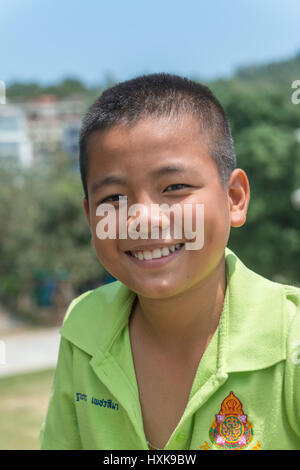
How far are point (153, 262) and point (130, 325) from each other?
269mm

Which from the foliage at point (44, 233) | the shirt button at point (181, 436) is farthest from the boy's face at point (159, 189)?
the foliage at point (44, 233)

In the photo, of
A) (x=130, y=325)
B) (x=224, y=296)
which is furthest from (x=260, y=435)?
(x=130, y=325)

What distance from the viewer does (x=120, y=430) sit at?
42.8 inches

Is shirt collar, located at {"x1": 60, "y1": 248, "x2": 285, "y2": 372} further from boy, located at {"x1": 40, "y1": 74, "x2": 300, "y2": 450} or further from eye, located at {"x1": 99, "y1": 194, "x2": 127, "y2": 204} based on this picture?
eye, located at {"x1": 99, "y1": 194, "x2": 127, "y2": 204}

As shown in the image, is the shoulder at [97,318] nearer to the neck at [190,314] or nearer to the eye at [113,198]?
the neck at [190,314]

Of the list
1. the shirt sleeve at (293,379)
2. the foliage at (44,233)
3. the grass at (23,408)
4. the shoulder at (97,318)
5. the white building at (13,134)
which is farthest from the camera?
the white building at (13,134)

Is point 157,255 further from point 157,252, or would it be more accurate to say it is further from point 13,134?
point 13,134

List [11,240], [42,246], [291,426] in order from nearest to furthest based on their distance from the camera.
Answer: [291,426] < [42,246] < [11,240]

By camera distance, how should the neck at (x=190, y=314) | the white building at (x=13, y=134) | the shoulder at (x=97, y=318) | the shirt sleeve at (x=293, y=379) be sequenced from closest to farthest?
the shirt sleeve at (x=293, y=379) → the neck at (x=190, y=314) → the shoulder at (x=97, y=318) → the white building at (x=13, y=134)

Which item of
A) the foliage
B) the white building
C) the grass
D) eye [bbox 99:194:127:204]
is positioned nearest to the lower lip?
eye [bbox 99:194:127:204]

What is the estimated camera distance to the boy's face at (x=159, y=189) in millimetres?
949

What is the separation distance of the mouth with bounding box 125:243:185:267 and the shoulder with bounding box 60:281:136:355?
9.1 inches

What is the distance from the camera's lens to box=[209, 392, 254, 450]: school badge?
3.15 ft
